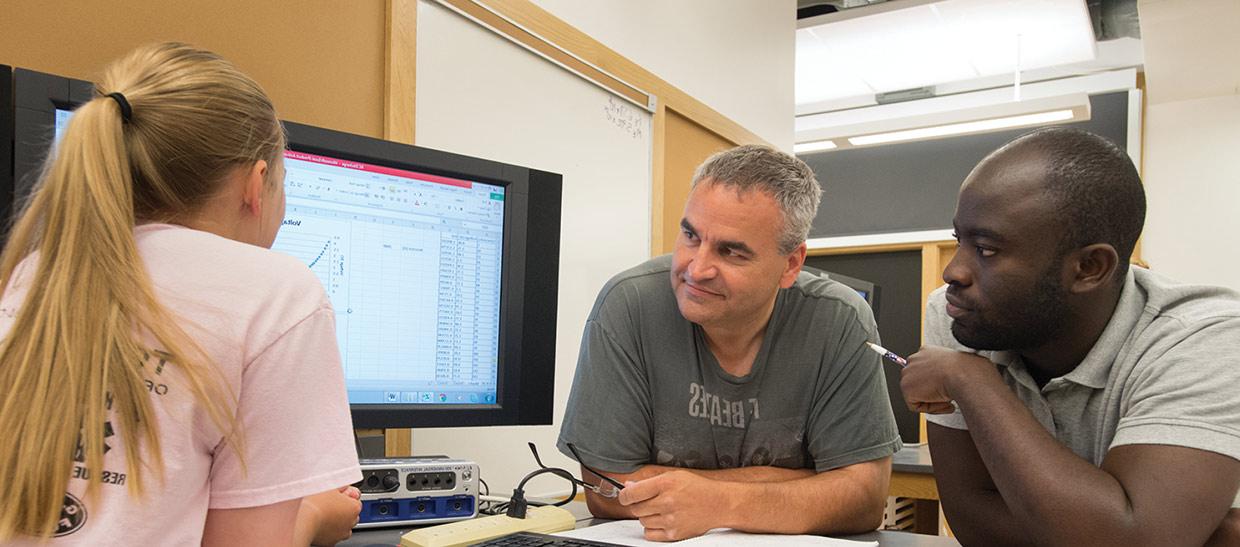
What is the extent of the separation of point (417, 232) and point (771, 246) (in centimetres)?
53

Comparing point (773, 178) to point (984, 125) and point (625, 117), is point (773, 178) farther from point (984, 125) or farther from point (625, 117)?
point (984, 125)

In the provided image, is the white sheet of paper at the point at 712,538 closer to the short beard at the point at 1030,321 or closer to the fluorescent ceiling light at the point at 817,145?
the short beard at the point at 1030,321

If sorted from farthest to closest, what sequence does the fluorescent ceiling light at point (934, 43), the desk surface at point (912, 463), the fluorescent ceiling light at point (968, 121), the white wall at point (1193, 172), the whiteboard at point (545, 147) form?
the white wall at point (1193, 172) → the fluorescent ceiling light at point (934, 43) → the fluorescent ceiling light at point (968, 121) → the desk surface at point (912, 463) → the whiteboard at point (545, 147)

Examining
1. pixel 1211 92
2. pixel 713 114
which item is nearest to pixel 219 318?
pixel 713 114

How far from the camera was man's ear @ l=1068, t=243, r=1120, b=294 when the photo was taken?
1064 millimetres

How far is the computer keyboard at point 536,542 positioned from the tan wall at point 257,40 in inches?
29.3

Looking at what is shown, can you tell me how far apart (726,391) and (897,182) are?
5416 millimetres

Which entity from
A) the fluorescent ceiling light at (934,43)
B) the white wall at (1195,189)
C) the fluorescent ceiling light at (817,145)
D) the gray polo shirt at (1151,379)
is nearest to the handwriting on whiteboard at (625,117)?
the gray polo shirt at (1151,379)

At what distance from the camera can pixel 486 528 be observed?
96cm

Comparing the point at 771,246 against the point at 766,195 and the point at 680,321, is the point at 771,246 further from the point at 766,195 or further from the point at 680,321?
the point at 680,321

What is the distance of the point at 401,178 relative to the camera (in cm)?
114

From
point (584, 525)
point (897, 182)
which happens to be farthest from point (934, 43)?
point (584, 525)

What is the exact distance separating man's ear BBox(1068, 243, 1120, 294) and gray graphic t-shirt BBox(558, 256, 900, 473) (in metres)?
0.39

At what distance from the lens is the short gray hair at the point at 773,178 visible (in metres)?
1.37
